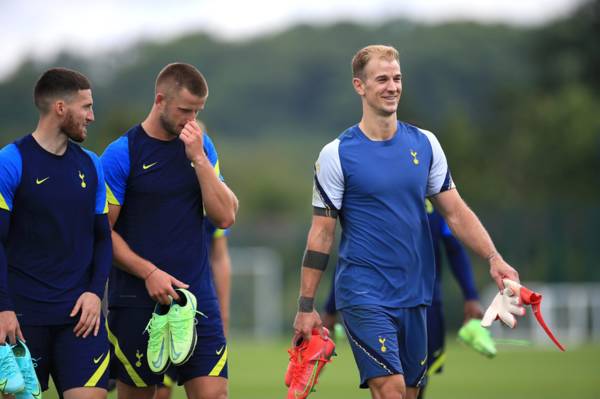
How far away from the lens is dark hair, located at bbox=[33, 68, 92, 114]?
7215mm

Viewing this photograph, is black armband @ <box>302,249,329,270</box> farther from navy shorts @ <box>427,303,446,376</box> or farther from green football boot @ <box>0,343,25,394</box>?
navy shorts @ <box>427,303,446,376</box>

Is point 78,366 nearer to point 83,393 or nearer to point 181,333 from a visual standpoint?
point 83,393

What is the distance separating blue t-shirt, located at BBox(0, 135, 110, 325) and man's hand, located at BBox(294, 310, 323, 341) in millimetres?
1417

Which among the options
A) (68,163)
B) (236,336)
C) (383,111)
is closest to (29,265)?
(68,163)

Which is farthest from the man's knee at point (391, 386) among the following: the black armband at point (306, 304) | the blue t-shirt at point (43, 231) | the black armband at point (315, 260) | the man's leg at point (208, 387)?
the blue t-shirt at point (43, 231)

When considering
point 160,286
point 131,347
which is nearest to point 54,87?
point 160,286

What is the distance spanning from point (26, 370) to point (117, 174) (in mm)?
1413

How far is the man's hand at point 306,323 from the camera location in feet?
25.2

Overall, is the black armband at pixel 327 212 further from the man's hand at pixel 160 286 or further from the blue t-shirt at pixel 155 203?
the man's hand at pixel 160 286

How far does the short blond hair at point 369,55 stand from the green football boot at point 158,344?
2.01m

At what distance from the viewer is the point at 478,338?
9.86m

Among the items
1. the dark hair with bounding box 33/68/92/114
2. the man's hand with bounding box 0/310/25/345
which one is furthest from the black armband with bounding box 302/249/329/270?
the man's hand with bounding box 0/310/25/345

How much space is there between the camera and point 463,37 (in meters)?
101

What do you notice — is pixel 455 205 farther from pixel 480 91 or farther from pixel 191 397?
pixel 480 91
